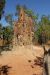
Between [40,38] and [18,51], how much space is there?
3806 cm

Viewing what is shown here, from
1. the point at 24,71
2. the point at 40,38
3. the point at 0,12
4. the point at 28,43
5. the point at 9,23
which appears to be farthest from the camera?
the point at 40,38

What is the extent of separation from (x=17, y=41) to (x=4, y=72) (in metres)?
9.17

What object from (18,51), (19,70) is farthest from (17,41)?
(19,70)

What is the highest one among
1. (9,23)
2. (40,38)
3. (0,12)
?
(0,12)

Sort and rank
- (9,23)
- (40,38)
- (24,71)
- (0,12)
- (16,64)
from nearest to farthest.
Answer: (24,71)
(16,64)
(0,12)
(9,23)
(40,38)

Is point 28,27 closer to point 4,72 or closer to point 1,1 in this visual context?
point 1,1

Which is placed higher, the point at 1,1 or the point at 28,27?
the point at 1,1

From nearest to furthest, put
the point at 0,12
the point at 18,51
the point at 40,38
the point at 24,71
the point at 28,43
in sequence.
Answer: the point at 24,71
the point at 18,51
the point at 0,12
the point at 28,43
the point at 40,38

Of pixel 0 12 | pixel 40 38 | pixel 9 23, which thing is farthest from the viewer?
pixel 40 38

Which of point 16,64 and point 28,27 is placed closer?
point 16,64

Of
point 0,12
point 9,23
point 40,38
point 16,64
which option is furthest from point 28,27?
point 40,38

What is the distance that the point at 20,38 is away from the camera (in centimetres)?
2241

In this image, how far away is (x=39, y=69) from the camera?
520 inches

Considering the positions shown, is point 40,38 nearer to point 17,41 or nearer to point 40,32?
point 40,32
